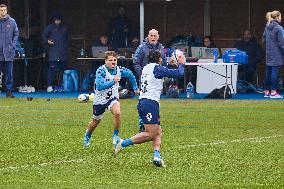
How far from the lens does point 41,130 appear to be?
20984mm

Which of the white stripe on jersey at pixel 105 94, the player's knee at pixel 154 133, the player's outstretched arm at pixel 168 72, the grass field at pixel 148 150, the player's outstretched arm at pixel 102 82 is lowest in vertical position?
the grass field at pixel 148 150

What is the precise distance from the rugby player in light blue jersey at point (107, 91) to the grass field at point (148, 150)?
390 millimetres

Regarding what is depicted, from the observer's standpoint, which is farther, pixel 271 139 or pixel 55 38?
pixel 55 38

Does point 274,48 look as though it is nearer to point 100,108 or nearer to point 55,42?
point 55,42

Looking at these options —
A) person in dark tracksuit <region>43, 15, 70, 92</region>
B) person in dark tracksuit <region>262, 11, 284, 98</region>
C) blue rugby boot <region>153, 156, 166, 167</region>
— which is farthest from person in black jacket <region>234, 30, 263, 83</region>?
blue rugby boot <region>153, 156, 166, 167</region>

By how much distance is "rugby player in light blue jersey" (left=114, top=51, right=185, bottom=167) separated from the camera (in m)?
15.3

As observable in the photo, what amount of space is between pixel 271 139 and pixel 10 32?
→ 13203 mm

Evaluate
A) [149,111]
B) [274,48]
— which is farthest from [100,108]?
[274,48]

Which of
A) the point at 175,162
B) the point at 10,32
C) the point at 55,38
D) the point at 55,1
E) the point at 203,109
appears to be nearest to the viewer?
the point at 175,162

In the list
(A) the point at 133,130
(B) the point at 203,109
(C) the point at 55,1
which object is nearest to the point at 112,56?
(A) the point at 133,130

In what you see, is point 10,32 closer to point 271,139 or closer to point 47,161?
point 271,139

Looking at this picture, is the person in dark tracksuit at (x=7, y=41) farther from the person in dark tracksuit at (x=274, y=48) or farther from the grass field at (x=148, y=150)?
the person in dark tracksuit at (x=274, y=48)

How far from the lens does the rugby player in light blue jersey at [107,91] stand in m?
17.9

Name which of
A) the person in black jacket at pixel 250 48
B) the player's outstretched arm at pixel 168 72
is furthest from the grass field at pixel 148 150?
the person in black jacket at pixel 250 48
